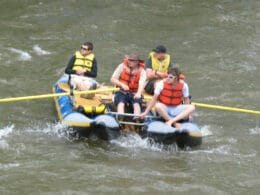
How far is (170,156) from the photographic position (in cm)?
755

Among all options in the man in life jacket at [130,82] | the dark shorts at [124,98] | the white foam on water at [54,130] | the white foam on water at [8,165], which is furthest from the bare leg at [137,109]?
the white foam on water at [8,165]

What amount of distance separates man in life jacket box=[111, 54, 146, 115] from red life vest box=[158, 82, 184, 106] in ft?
1.34

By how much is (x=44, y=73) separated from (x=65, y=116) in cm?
370

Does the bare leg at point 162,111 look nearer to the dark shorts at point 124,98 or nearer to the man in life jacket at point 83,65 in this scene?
the dark shorts at point 124,98

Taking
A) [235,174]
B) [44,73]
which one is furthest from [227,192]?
[44,73]

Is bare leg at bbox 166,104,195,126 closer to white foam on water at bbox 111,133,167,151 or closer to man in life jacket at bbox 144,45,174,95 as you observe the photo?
white foam on water at bbox 111,133,167,151

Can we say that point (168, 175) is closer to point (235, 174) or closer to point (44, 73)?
point (235, 174)

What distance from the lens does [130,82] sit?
8492mm

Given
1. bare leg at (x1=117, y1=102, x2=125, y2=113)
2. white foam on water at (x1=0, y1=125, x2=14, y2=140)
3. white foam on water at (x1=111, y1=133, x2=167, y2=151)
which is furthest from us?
bare leg at (x1=117, y1=102, x2=125, y2=113)

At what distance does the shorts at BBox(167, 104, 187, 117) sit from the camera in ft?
26.1

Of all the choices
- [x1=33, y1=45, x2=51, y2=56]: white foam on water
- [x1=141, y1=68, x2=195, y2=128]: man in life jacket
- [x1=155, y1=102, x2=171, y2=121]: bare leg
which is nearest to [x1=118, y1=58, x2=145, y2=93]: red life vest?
[x1=141, y1=68, x2=195, y2=128]: man in life jacket

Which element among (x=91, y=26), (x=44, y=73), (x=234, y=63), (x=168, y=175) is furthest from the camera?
(x=91, y=26)

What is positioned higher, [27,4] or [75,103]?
[27,4]

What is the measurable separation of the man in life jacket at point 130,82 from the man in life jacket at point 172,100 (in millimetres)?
377
